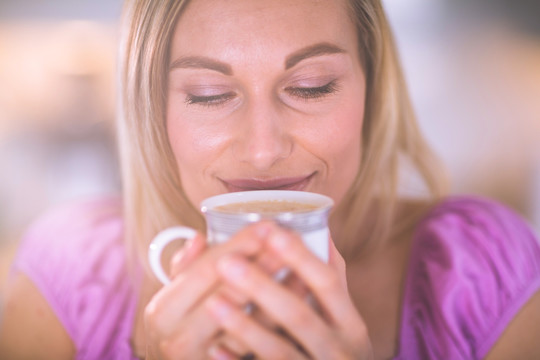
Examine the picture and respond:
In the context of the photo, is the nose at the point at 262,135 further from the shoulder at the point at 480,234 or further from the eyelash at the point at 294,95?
the shoulder at the point at 480,234

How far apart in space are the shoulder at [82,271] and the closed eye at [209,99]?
394 millimetres

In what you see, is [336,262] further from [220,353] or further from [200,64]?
[200,64]

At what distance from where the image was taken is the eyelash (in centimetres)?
52

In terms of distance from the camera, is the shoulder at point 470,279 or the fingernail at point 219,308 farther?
the shoulder at point 470,279

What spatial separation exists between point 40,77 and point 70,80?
1.8 inches

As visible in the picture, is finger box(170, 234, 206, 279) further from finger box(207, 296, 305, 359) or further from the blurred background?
the blurred background

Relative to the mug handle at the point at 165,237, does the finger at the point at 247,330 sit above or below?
below

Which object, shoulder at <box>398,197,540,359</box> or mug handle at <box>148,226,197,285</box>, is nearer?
mug handle at <box>148,226,197,285</box>

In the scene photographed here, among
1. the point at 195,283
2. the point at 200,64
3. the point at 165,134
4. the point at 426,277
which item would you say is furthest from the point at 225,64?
the point at 426,277

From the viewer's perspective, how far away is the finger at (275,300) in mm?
386

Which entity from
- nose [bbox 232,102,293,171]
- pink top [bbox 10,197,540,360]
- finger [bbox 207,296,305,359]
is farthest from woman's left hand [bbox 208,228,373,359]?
pink top [bbox 10,197,540,360]

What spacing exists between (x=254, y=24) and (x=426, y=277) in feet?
1.61

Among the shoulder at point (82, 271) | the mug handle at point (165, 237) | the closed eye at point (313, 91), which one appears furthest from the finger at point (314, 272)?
the shoulder at point (82, 271)

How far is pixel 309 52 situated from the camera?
50 cm
